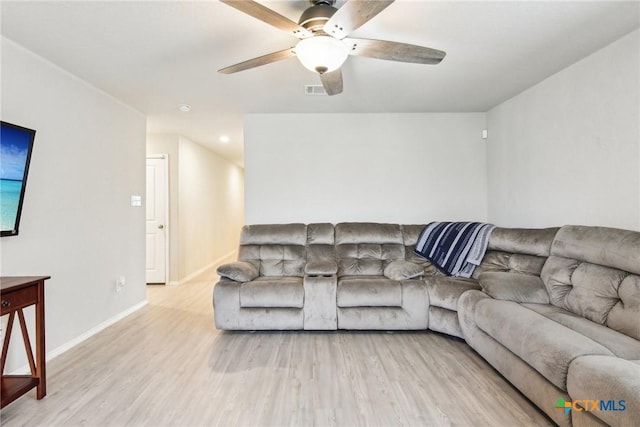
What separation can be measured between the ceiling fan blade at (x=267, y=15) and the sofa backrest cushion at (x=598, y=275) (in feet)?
7.49

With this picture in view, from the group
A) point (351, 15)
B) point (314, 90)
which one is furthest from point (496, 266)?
point (351, 15)

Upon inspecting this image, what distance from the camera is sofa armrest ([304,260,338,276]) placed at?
3.04 metres

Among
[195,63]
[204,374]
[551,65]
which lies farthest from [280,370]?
[551,65]

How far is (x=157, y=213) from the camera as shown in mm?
4926

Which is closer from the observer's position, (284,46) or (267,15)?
(267,15)

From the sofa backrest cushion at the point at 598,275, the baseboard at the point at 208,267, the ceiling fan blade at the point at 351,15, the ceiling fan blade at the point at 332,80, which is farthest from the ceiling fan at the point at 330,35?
the baseboard at the point at 208,267

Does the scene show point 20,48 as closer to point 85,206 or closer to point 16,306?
point 85,206

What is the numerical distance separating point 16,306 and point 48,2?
1.80 m

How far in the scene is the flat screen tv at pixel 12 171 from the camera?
2.01 metres

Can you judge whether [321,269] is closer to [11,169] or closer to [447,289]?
[447,289]

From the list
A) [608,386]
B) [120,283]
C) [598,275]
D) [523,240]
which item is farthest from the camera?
[120,283]

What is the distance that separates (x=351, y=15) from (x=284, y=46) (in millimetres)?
1035

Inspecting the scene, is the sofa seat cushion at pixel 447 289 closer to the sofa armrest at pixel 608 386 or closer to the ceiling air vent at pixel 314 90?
the sofa armrest at pixel 608 386

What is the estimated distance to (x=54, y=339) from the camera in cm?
255
